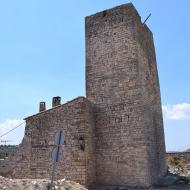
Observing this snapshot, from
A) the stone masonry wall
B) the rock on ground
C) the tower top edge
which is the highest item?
the tower top edge

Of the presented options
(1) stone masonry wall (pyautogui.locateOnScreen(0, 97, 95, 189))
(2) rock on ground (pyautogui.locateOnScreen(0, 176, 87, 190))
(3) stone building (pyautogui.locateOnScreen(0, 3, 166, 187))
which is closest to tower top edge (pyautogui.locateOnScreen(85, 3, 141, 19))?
(3) stone building (pyautogui.locateOnScreen(0, 3, 166, 187))

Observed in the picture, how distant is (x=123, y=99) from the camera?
1392cm

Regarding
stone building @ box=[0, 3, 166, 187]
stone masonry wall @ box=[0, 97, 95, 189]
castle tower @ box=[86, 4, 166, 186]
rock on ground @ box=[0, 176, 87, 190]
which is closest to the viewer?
rock on ground @ box=[0, 176, 87, 190]

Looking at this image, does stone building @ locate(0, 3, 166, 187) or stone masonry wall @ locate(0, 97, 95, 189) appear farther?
stone building @ locate(0, 3, 166, 187)

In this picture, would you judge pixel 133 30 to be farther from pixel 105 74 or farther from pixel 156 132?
pixel 156 132

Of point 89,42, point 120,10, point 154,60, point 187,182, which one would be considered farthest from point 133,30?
point 187,182

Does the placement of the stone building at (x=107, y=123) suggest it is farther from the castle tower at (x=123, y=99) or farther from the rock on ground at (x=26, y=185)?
the rock on ground at (x=26, y=185)

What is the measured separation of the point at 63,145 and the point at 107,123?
2.38m

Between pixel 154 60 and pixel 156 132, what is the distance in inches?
182

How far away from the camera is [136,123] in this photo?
1332cm

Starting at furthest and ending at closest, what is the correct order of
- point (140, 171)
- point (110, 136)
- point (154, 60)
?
1. point (154, 60)
2. point (110, 136)
3. point (140, 171)

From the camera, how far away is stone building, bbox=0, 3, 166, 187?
1306 centimetres

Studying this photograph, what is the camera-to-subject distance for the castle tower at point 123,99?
1318cm

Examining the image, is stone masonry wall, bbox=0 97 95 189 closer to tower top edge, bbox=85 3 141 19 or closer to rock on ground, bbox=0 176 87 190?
rock on ground, bbox=0 176 87 190
